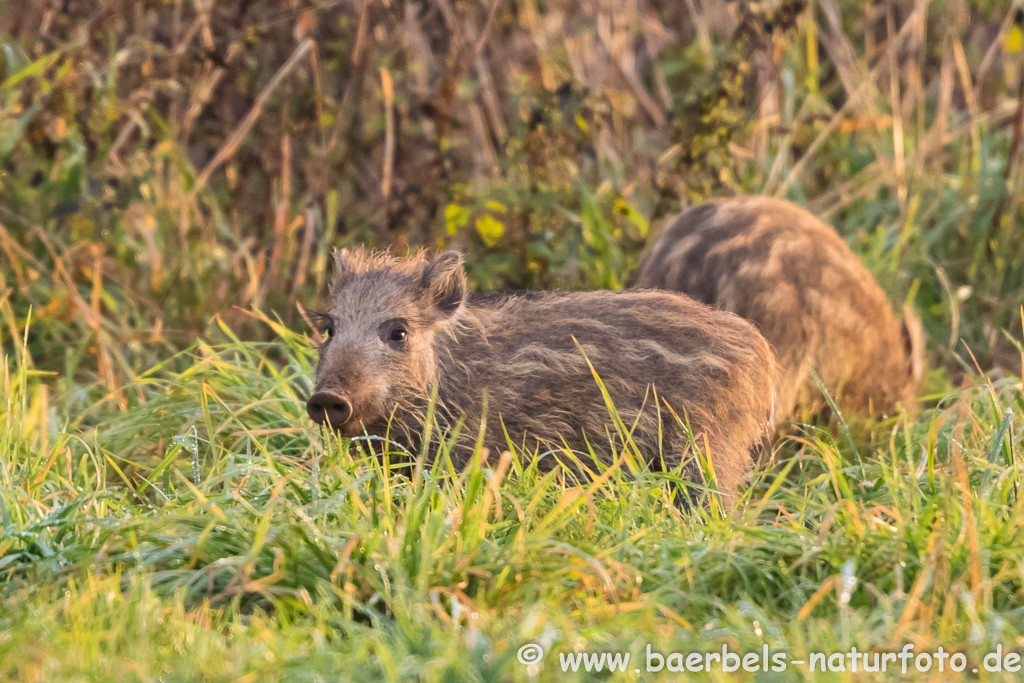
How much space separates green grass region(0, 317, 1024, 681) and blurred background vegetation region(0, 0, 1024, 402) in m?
2.14

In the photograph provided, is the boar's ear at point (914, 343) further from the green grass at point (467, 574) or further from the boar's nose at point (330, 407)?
the boar's nose at point (330, 407)

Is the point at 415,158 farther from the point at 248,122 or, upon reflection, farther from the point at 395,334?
the point at 395,334

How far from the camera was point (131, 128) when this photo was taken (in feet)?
20.1

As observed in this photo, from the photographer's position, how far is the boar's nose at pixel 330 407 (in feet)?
11.6

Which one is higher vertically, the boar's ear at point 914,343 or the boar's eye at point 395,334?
the boar's eye at point 395,334

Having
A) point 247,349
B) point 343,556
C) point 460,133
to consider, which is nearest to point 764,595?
point 343,556

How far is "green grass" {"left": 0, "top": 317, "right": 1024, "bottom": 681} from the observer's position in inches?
96.2

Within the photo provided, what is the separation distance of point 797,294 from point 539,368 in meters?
1.33

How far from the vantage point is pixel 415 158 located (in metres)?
6.24

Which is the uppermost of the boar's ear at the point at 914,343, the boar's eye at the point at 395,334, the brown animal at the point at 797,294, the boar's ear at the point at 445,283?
the boar's ear at the point at 445,283

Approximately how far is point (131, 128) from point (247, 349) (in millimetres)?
1756

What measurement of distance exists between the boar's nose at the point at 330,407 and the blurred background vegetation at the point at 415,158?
183cm

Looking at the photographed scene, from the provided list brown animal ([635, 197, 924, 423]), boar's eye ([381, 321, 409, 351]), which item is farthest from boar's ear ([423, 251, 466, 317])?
brown animal ([635, 197, 924, 423])

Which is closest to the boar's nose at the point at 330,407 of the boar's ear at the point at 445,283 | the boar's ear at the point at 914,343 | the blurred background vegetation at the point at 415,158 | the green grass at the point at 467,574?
the green grass at the point at 467,574
